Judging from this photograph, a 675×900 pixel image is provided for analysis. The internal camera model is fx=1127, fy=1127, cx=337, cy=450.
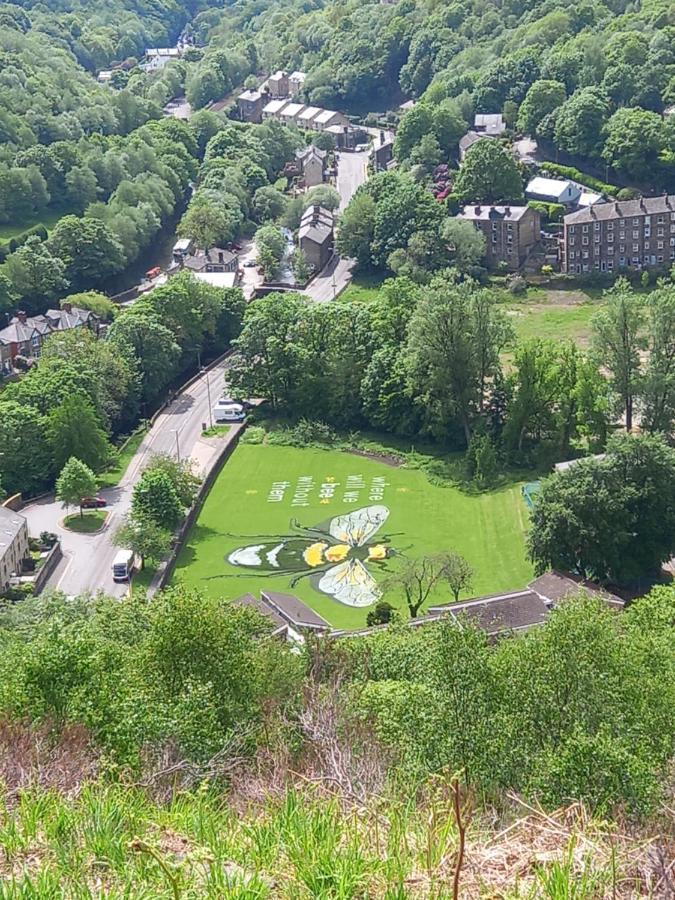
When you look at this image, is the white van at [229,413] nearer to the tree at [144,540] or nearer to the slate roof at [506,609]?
the tree at [144,540]

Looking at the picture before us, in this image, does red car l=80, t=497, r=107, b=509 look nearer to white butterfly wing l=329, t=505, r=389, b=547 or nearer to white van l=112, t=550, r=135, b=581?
white van l=112, t=550, r=135, b=581

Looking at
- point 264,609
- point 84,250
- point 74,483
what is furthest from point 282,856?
point 84,250

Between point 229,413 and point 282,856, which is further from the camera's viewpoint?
point 229,413

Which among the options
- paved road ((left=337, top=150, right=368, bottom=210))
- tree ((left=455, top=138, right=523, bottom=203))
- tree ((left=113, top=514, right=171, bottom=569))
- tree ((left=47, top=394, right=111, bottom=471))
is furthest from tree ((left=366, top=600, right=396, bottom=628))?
paved road ((left=337, top=150, right=368, bottom=210))

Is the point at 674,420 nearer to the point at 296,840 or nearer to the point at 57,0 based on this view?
the point at 296,840

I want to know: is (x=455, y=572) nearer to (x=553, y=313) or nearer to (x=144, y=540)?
(x=144, y=540)
